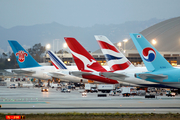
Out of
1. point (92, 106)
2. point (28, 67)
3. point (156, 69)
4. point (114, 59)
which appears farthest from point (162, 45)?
point (92, 106)

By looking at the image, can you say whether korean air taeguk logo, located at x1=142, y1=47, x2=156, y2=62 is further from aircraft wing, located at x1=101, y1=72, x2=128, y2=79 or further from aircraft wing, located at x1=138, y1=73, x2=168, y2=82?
aircraft wing, located at x1=101, y1=72, x2=128, y2=79

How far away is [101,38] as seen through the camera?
153 feet

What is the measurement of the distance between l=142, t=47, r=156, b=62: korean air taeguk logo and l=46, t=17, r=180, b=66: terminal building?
75.7 meters

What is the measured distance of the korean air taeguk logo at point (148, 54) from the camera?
39750mm

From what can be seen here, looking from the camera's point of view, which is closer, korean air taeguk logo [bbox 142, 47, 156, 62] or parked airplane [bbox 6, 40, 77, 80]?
korean air taeguk logo [bbox 142, 47, 156, 62]

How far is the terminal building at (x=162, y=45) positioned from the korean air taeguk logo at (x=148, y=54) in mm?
75734

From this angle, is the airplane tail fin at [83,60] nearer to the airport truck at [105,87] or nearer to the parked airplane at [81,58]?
the parked airplane at [81,58]

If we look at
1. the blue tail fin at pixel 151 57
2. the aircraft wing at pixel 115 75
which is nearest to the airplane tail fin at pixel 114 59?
the aircraft wing at pixel 115 75

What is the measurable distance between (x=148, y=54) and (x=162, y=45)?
118 meters

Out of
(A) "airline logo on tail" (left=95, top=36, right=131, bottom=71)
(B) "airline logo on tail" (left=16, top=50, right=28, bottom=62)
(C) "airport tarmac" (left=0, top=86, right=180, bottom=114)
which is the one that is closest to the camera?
(C) "airport tarmac" (left=0, top=86, right=180, bottom=114)

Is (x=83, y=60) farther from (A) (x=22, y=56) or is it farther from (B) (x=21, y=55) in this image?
(A) (x=22, y=56)

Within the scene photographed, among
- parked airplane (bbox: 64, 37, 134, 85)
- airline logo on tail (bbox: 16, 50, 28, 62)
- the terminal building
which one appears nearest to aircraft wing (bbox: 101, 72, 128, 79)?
parked airplane (bbox: 64, 37, 134, 85)

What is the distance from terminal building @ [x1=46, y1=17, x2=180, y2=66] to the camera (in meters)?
118

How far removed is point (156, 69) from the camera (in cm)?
3947
